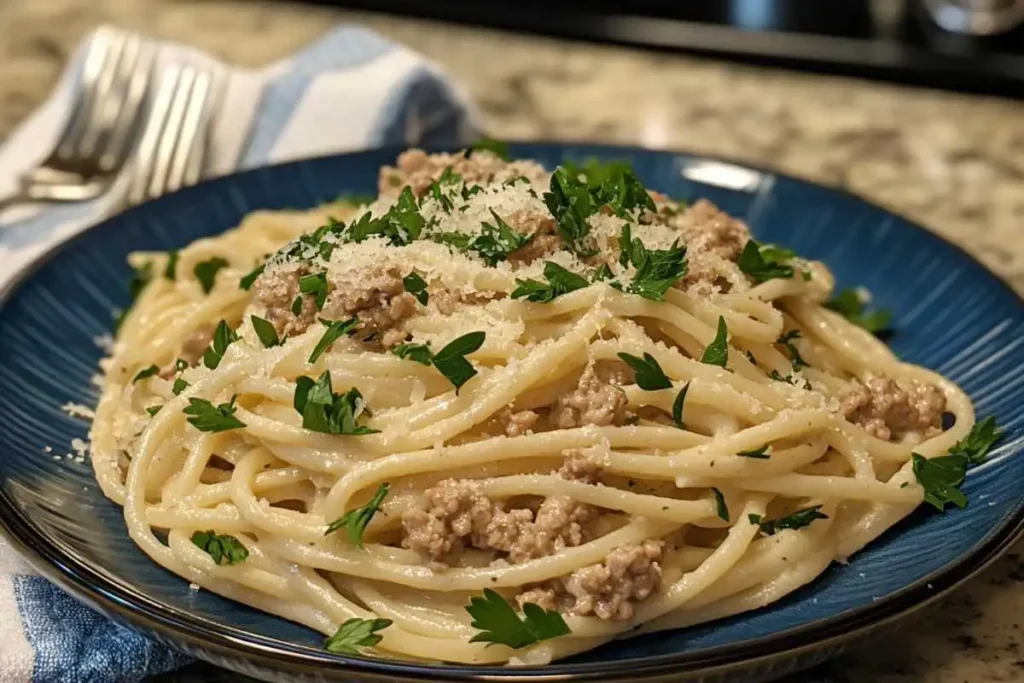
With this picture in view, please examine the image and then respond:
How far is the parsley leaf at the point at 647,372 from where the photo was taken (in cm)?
236

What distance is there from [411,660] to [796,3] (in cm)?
469

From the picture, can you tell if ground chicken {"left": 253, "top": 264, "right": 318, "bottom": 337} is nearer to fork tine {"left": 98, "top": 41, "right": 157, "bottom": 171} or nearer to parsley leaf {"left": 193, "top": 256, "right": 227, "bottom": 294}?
parsley leaf {"left": 193, "top": 256, "right": 227, "bottom": 294}

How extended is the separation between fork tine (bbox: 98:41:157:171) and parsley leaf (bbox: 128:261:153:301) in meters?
1.00

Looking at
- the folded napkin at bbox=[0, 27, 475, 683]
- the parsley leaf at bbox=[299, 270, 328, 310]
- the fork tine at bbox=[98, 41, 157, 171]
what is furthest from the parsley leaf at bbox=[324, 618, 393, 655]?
the fork tine at bbox=[98, 41, 157, 171]

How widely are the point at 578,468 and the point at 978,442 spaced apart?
87cm

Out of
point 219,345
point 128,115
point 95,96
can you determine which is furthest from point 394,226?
point 95,96

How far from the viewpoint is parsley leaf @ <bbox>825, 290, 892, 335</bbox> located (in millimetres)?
3053

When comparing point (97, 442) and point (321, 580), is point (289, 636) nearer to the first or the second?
point (321, 580)

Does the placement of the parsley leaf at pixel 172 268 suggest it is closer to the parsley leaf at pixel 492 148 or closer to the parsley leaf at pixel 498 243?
the parsley leaf at pixel 492 148

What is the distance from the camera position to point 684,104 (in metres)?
5.27

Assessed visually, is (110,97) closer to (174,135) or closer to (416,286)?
(174,135)

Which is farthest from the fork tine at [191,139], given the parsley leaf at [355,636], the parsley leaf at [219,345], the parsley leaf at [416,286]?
the parsley leaf at [355,636]

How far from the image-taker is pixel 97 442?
8.67ft

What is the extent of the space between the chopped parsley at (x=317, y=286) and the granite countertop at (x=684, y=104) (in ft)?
7.63
